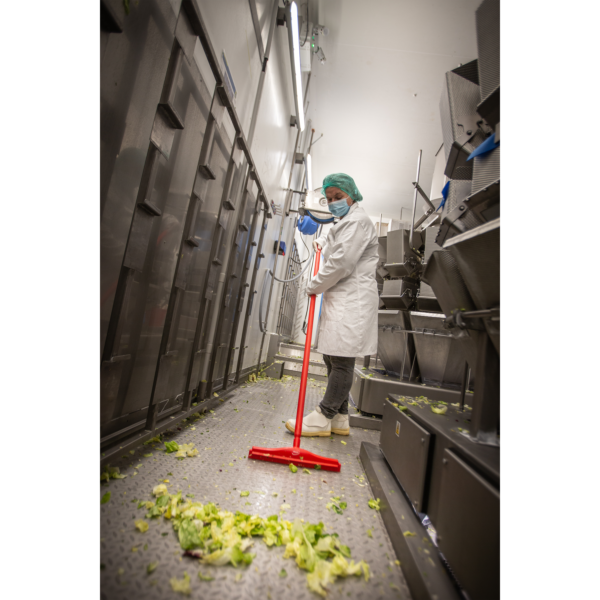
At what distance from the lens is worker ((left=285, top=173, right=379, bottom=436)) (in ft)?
6.64

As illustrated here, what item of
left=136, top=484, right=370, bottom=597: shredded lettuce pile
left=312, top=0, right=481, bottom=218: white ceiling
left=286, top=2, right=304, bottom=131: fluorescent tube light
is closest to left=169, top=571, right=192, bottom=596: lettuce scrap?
left=136, top=484, right=370, bottom=597: shredded lettuce pile

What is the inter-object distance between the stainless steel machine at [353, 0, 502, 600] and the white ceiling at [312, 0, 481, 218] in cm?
268

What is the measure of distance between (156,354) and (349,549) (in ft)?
3.54

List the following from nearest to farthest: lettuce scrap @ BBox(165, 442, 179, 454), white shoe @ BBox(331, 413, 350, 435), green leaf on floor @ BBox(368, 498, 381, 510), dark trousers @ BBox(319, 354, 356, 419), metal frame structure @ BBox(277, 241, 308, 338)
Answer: green leaf on floor @ BBox(368, 498, 381, 510), lettuce scrap @ BBox(165, 442, 179, 454), dark trousers @ BBox(319, 354, 356, 419), white shoe @ BBox(331, 413, 350, 435), metal frame structure @ BBox(277, 241, 308, 338)

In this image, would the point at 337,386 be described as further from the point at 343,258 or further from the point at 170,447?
the point at 170,447

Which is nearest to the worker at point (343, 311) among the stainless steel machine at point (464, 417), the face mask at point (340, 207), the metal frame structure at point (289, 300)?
the face mask at point (340, 207)

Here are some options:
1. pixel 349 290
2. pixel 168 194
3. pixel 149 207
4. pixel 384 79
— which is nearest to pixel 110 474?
pixel 149 207

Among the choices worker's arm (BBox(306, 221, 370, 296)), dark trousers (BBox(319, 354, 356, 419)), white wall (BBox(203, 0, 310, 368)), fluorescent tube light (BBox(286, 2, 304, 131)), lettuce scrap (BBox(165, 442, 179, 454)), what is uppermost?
fluorescent tube light (BBox(286, 2, 304, 131))

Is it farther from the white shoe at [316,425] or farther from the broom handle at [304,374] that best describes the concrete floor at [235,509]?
the broom handle at [304,374]

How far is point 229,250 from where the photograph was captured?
7.12 feet

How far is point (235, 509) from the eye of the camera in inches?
42.1

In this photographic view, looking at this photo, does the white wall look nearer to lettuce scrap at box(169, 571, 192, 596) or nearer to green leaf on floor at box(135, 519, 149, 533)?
green leaf on floor at box(135, 519, 149, 533)
